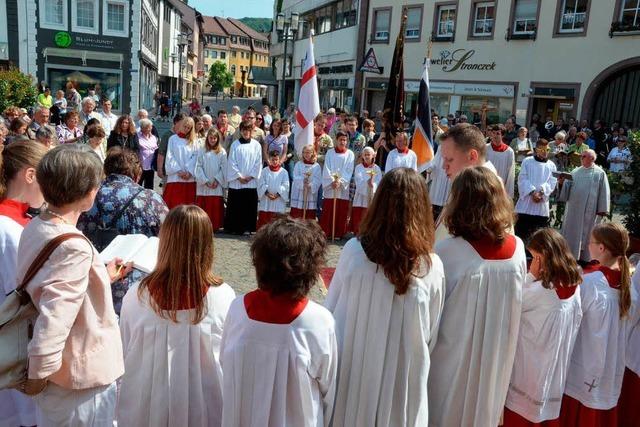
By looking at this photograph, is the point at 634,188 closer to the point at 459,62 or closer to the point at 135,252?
the point at 135,252

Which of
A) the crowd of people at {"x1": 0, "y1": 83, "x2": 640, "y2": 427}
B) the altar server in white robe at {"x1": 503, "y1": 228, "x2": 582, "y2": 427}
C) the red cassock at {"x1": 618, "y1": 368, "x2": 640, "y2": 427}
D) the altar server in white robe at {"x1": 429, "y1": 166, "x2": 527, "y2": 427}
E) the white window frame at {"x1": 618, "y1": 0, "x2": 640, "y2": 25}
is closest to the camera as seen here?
the crowd of people at {"x1": 0, "y1": 83, "x2": 640, "y2": 427}

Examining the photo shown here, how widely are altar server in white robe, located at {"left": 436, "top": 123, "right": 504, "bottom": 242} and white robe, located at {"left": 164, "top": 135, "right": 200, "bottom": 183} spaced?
5.75m

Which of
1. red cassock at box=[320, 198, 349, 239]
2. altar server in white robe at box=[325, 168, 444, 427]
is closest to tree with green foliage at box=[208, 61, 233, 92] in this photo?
red cassock at box=[320, 198, 349, 239]

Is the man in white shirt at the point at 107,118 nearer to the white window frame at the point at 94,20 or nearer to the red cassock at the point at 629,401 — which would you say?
the red cassock at the point at 629,401

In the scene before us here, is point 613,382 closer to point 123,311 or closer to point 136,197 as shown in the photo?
point 123,311

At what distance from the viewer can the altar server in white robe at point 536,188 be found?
891 centimetres

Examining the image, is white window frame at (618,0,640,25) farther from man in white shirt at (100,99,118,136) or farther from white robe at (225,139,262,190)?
man in white shirt at (100,99,118,136)

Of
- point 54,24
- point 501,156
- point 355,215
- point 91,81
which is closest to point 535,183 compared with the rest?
point 501,156

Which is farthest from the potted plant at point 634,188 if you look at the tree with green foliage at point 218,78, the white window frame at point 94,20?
the tree with green foliage at point 218,78

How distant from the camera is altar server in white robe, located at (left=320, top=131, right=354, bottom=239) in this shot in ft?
30.3

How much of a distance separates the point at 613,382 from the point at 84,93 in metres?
33.2

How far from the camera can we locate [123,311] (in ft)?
9.35

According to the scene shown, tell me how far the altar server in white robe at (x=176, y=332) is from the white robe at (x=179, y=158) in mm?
6161

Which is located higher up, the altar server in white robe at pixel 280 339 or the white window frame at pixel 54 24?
the white window frame at pixel 54 24
